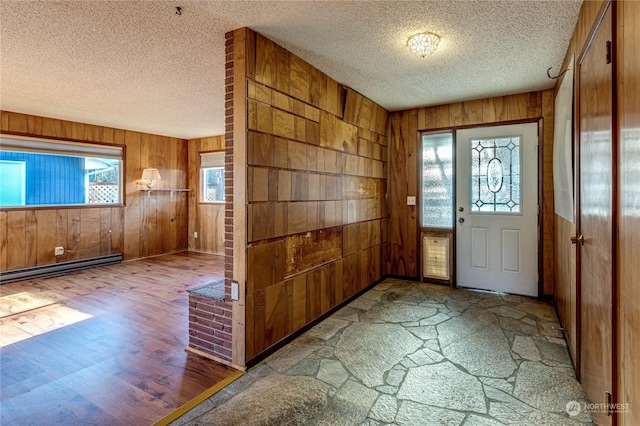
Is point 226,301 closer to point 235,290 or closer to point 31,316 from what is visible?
point 235,290

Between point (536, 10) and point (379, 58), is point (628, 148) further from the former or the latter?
point (379, 58)

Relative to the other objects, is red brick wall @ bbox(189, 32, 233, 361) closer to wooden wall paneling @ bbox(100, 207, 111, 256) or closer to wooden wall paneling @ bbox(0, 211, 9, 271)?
wooden wall paneling @ bbox(0, 211, 9, 271)

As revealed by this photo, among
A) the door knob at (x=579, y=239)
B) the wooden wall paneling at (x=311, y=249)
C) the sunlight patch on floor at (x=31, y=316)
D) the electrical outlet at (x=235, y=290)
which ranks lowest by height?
the sunlight patch on floor at (x=31, y=316)

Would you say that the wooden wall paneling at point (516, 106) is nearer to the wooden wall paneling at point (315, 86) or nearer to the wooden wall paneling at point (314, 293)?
the wooden wall paneling at point (315, 86)

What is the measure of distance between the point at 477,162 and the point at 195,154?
5636mm

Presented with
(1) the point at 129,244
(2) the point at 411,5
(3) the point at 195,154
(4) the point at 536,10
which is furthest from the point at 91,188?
(4) the point at 536,10

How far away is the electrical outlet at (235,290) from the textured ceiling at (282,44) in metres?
1.84

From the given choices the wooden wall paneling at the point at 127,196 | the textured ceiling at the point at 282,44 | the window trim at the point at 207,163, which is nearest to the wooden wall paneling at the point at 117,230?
the wooden wall paneling at the point at 127,196

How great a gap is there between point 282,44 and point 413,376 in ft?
8.75

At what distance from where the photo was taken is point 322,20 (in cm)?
226

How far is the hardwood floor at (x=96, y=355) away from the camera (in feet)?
6.48

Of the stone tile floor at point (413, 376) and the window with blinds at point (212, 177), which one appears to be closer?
the stone tile floor at point (413, 376)

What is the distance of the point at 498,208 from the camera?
4.12 m

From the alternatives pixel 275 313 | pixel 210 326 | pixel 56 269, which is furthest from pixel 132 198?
pixel 275 313
